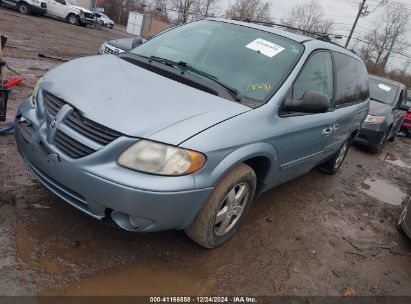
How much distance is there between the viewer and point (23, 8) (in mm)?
23422

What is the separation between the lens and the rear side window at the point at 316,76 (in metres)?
3.78

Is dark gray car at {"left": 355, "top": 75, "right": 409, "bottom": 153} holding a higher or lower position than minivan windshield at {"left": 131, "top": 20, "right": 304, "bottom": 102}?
lower

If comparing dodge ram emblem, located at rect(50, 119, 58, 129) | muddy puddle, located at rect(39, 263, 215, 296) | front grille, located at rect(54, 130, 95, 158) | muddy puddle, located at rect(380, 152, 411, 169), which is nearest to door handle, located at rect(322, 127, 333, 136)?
muddy puddle, located at rect(39, 263, 215, 296)

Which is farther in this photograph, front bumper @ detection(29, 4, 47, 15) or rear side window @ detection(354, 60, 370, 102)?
front bumper @ detection(29, 4, 47, 15)

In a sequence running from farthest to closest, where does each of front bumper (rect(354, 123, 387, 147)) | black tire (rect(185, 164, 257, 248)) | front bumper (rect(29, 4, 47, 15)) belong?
front bumper (rect(29, 4, 47, 15))
front bumper (rect(354, 123, 387, 147))
black tire (rect(185, 164, 257, 248))

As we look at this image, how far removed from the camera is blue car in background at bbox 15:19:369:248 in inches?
104

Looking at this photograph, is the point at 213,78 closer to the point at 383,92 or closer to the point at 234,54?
the point at 234,54

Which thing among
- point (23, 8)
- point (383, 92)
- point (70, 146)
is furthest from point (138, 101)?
point (23, 8)

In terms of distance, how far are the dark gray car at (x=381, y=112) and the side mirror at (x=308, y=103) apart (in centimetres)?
559

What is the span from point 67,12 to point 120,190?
1067 inches

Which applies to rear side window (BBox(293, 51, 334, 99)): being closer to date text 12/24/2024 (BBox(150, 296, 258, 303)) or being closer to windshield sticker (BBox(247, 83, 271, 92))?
windshield sticker (BBox(247, 83, 271, 92))

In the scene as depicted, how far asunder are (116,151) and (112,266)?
0.89 m

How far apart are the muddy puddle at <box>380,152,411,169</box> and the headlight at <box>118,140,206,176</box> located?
7.48 metres

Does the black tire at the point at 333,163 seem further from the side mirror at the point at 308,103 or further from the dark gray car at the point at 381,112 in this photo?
the side mirror at the point at 308,103
